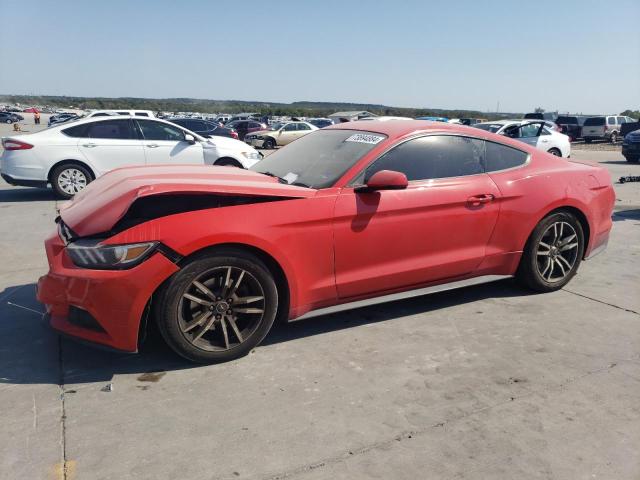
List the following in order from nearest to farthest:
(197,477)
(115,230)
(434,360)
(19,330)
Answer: (197,477) < (115,230) < (434,360) < (19,330)

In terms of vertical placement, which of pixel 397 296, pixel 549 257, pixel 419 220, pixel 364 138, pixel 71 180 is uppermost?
pixel 364 138

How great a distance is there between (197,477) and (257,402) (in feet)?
2.13

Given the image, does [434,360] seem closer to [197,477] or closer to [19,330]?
[197,477]

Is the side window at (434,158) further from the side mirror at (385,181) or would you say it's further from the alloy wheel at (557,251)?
the alloy wheel at (557,251)

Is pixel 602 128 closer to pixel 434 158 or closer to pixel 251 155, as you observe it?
pixel 251 155

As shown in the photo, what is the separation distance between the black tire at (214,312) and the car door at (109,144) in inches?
277

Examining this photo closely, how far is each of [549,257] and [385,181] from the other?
1.96 m

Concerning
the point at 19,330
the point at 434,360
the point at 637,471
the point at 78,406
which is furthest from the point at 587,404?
the point at 19,330

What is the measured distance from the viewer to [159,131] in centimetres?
984

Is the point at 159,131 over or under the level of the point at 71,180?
over

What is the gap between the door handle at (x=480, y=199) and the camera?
404cm

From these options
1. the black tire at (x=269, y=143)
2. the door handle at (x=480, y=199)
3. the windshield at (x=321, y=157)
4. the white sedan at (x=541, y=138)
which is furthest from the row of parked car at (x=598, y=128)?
the windshield at (x=321, y=157)

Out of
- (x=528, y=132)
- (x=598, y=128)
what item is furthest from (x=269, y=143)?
(x=598, y=128)

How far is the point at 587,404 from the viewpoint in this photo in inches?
115
